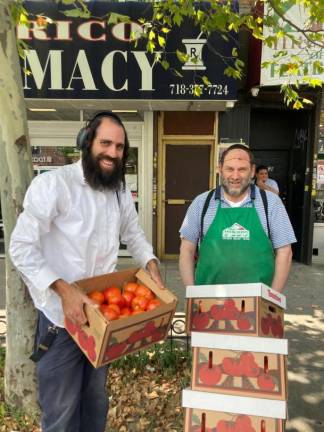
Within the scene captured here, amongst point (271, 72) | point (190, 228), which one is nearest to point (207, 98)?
point (271, 72)

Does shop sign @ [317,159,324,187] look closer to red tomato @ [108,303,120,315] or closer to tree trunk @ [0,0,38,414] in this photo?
tree trunk @ [0,0,38,414]

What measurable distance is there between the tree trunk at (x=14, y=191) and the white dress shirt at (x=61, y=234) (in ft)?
2.24

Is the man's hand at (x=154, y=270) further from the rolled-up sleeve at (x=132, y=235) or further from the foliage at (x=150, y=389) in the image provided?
the foliage at (x=150, y=389)

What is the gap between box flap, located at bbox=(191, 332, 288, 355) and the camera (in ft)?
6.15

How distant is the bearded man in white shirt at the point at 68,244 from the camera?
6.00ft

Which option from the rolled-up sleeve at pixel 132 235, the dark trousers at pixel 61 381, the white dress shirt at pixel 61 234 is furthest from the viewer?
the rolled-up sleeve at pixel 132 235

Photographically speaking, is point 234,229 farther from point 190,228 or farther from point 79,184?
point 79,184

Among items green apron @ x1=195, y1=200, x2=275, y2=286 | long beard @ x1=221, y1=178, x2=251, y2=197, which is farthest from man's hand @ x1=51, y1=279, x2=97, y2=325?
long beard @ x1=221, y1=178, x2=251, y2=197

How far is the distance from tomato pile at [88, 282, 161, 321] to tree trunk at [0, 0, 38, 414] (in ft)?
3.23

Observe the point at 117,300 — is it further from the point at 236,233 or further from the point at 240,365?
the point at 236,233

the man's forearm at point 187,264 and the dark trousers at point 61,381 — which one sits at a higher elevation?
the man's forearm at point 187,264

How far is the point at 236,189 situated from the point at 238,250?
0.38 meters

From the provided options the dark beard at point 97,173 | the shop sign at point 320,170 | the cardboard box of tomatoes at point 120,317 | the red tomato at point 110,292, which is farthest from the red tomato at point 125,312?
the shop sign at point 320,170

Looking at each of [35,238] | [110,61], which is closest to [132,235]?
[35,238]
